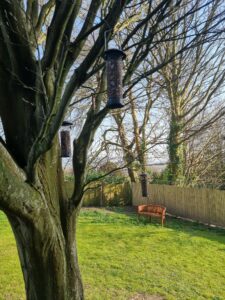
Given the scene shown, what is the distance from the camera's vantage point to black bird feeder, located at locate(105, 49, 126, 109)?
2.35m

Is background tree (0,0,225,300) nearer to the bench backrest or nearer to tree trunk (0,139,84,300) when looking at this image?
tree trunk (0,139,84,300)

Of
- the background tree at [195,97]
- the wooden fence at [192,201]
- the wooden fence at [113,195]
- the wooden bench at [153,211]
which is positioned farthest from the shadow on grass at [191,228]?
the wooden fence at [113,195]

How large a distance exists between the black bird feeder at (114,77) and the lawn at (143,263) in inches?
133

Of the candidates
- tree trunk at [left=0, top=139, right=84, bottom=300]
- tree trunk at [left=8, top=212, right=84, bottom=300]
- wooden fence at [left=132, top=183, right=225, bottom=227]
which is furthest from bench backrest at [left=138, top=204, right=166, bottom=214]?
tree trunk at [left=8, top=212, right=84, bottom=300]

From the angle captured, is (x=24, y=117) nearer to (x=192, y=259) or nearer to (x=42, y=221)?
(x=42, y=221)

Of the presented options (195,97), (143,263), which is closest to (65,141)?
(143,263)

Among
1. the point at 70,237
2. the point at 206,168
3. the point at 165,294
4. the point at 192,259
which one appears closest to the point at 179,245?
the point at 192,259

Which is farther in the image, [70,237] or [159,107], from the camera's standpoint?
[159,107]

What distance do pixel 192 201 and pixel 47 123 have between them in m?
11.3

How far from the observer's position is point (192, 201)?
12672 mm

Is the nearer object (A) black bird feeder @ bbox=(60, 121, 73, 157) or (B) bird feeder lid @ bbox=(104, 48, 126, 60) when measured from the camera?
(B) bird feeder lid @ bbox=(104, 48, 126, 60)

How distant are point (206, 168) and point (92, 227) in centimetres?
692

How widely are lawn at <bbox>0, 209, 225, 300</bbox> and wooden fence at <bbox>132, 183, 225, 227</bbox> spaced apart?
36.5 inches

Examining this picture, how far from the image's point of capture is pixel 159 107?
48.8ft
